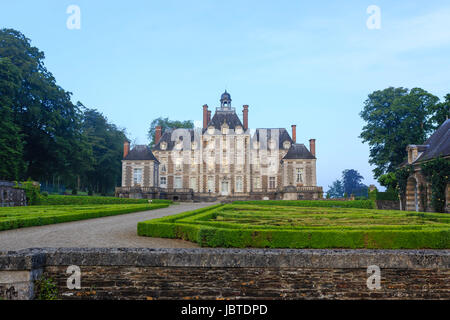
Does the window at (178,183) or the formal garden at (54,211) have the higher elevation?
the window at (178,183)

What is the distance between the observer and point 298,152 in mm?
43438

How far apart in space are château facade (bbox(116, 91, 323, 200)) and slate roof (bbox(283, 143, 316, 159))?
0.27 meters

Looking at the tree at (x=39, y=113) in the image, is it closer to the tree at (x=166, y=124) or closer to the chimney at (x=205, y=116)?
the chimney at (x=205, y=116)

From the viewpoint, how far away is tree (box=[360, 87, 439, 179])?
34.9m

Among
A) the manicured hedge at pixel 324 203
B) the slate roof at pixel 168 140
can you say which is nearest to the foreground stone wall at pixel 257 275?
the manicured hedge at pixel 324 203

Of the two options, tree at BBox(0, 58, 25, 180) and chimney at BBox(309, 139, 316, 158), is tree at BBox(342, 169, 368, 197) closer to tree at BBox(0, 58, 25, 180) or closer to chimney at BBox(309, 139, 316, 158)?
chimney at BBox(309, 139, 316, 158)

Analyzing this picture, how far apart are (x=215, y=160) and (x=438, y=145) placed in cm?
2791

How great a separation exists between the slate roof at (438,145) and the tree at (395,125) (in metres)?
7.21

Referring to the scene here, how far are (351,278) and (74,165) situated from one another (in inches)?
1495

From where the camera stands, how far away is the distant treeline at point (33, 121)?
29641 mm

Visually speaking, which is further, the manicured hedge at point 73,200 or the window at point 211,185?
the window at point 211,185

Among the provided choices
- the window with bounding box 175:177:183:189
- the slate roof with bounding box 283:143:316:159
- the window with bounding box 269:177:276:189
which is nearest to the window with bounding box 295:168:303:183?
the slate roof with bounding box 283:143:316:159

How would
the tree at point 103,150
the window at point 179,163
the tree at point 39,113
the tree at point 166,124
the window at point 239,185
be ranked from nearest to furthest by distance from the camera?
the tree at point 39,113 → the window at point 239,185 → the window at point 179,163 → the tree at point 103,150 → the tree at point 166,124
